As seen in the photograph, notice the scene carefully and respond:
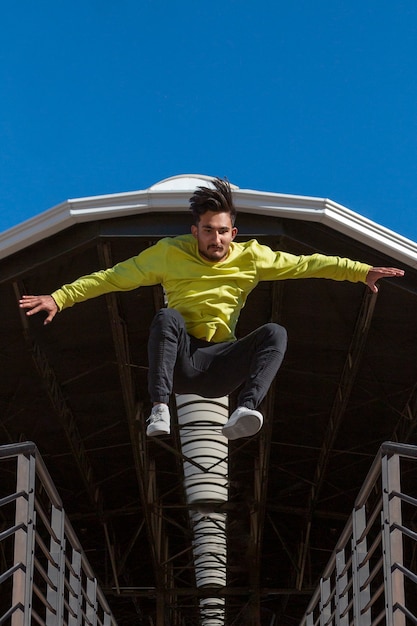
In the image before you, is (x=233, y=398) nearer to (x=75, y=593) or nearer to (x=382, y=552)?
(x=75, y=593)

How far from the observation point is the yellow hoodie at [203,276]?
8031 mm

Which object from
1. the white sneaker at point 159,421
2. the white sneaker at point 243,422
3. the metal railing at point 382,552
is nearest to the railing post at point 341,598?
the metal railing at point 382,552

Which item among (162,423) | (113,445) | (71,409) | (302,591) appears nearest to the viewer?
(162,423)

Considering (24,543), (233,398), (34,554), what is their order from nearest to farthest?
(24,543) < (34,554) < (233,398)

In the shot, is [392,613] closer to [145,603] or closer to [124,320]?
[124,320]

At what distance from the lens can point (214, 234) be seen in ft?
26.2

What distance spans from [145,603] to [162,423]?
31.7 meters

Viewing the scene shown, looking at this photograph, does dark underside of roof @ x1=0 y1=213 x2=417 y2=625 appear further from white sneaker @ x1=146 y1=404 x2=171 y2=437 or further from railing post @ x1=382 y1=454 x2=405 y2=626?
railing post @ x1=382 y1=454 x2=405 y2=626

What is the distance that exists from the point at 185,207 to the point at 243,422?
22.4ft

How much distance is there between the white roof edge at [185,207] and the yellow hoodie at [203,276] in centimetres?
569

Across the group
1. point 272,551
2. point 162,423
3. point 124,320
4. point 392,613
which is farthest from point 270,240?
point 272,551

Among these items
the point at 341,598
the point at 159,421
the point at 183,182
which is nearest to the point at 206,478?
the point at 183,182

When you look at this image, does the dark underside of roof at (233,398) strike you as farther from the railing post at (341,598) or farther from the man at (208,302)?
the railing post at (341,598)

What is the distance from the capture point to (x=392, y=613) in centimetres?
635
